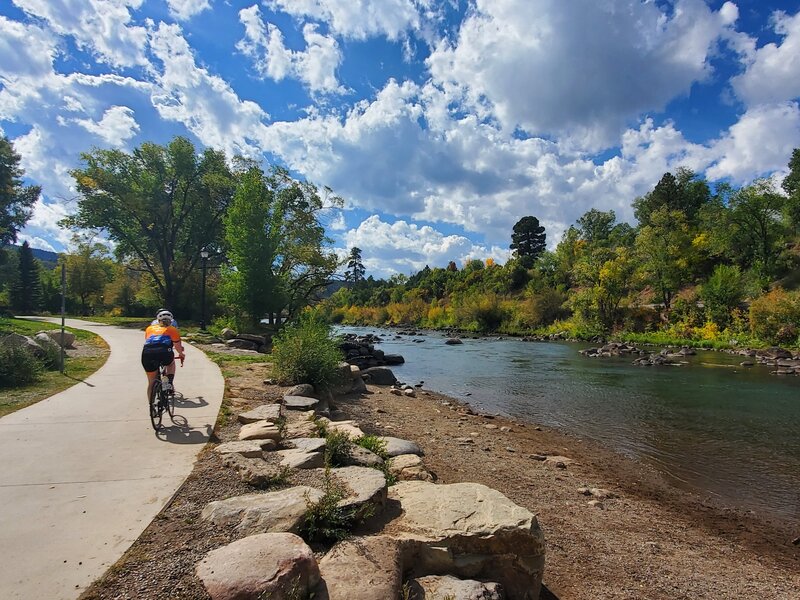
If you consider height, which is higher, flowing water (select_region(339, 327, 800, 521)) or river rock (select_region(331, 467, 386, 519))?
river rock (select_region(331, 467, 386, 519))

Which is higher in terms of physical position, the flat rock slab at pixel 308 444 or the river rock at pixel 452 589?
the flat rock slab at pixel 308 444

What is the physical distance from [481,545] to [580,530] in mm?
2348

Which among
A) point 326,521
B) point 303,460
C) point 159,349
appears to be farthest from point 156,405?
point 326,521

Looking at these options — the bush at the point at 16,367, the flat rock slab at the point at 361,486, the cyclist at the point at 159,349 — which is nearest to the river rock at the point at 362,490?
the flat rock slab at the point at 361,486

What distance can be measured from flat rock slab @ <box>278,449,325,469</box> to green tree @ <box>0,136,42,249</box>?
3407 cm

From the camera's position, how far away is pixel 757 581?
4531 mm

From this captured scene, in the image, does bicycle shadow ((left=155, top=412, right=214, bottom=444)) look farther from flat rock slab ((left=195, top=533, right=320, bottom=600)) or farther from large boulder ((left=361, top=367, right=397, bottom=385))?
large boulder ((left=361, top=367, right=397, bottom=385))

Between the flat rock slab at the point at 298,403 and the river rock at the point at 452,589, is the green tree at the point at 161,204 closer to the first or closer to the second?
the flat rock slab at the point at 298,403

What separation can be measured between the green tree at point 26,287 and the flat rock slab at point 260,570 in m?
60.1

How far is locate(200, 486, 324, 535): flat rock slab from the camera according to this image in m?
3.43

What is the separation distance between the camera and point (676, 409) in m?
13.0

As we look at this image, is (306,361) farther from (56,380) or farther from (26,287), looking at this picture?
(26,287)

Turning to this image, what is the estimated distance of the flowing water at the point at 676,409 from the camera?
790 cm

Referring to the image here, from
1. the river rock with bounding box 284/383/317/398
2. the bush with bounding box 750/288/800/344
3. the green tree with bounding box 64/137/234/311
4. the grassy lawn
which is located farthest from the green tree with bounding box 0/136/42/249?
the bush with bounding box 750/288/800/344
